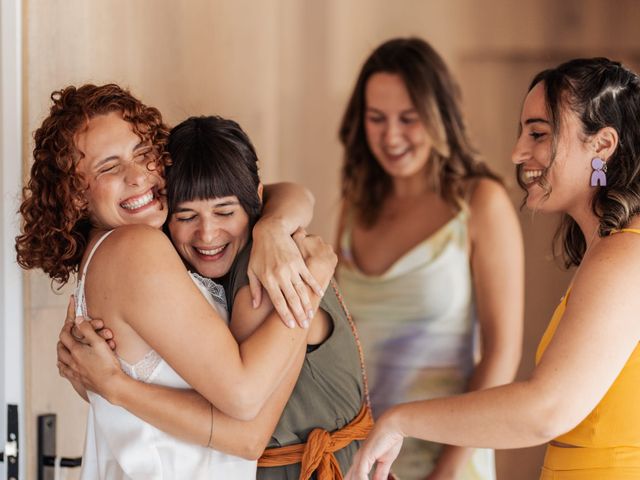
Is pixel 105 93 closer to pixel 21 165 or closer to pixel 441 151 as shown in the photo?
pixel 21 165

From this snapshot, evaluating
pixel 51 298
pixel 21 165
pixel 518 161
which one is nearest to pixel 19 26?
pixel 21 165

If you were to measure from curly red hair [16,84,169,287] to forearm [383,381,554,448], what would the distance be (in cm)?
62

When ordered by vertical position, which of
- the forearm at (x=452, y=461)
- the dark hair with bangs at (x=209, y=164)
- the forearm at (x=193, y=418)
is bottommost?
the forearm at (x=452, y=461)

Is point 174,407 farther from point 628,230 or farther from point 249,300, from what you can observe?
point 628,230

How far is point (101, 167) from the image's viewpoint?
1.61 meters

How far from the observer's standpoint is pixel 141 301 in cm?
149

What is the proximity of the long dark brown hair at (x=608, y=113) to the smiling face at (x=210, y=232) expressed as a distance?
56 cm

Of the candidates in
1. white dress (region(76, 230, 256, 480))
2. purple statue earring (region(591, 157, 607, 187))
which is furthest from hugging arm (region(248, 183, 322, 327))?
purple statue earring (region(591, 157, 607, 187))

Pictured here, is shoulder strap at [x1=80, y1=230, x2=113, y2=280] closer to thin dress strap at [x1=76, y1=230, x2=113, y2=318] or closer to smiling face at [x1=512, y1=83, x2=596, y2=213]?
thin dress strap at [x1=76, y1=230, x2=113, y2=318]

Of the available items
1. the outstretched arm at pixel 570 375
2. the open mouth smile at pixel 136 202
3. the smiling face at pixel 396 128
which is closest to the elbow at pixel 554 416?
the outstretched arm at pixel 570 375

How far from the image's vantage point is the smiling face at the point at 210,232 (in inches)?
65.4

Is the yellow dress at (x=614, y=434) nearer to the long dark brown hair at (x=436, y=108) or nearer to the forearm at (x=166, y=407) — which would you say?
the forearm at (x=166, y=407)

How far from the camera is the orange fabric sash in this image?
5.42 feet

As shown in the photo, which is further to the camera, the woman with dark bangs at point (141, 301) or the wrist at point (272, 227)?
the wrist at point (272, 227)
